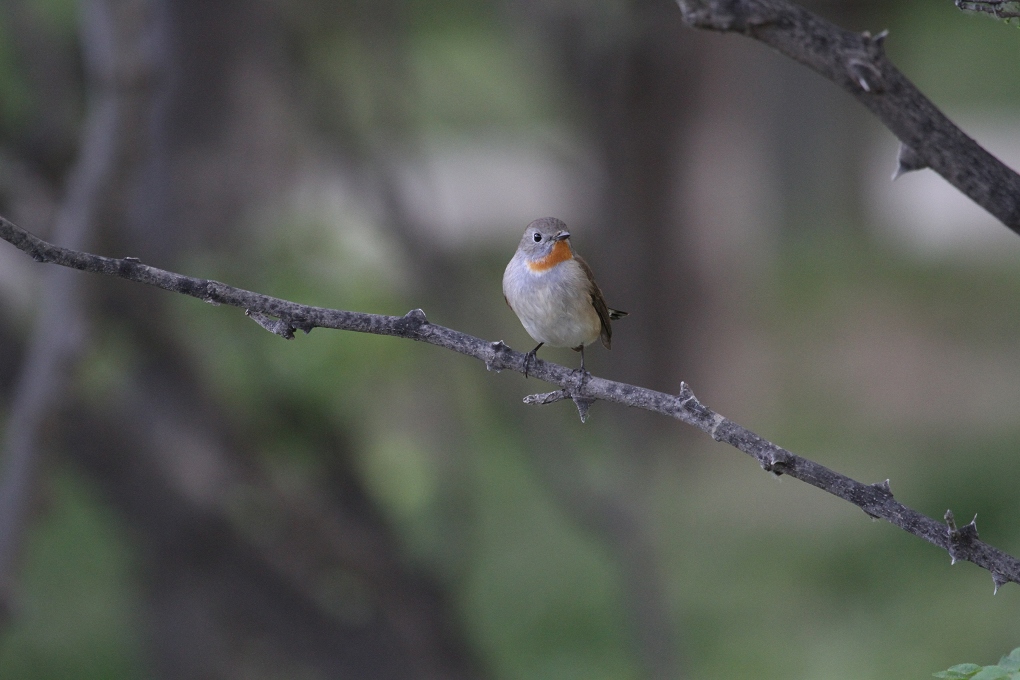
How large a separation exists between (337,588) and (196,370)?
4.97ft

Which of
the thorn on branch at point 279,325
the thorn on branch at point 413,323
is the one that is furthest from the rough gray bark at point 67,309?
the thorn on branch at point 413,323

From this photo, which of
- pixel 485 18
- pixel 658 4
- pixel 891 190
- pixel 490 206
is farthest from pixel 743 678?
pixel 891 190

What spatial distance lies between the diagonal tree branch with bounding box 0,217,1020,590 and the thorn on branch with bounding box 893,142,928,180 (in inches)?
24.3

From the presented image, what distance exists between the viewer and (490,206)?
14.4 m

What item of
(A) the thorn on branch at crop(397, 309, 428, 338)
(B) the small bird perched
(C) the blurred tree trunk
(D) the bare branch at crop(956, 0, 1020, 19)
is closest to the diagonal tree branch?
(A) the thorn on branch at crop(397, 309, 428, 338)

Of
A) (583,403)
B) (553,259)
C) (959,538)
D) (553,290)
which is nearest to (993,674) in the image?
(959,538)

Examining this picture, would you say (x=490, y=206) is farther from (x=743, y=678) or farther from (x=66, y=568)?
(x=743, y=678)

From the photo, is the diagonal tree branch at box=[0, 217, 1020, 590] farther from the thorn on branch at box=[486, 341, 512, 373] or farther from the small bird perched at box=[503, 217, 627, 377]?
the small bird perched at box=[503, 217, 627, 377]

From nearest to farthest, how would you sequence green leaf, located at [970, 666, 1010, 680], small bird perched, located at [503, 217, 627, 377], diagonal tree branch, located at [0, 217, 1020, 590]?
green leaf, located at [970, 666, 1010, 680], diagonal tree branch, located at [0, 217, 1020, 590], small bird perched, located at [503, 217, 627, 377]

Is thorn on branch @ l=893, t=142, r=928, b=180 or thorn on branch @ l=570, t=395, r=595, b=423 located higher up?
thorn on branch @ l=893, t=142, r=928, b=180

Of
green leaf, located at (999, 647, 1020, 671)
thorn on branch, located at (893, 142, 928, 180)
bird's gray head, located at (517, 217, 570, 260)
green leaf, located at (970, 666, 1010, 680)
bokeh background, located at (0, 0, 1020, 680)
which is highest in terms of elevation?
bokeh background, located at (0, 0, 1020, 680)

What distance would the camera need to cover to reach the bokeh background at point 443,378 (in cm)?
569

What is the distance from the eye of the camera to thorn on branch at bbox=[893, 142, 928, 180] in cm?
207

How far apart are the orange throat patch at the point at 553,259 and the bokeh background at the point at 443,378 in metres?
1.04
